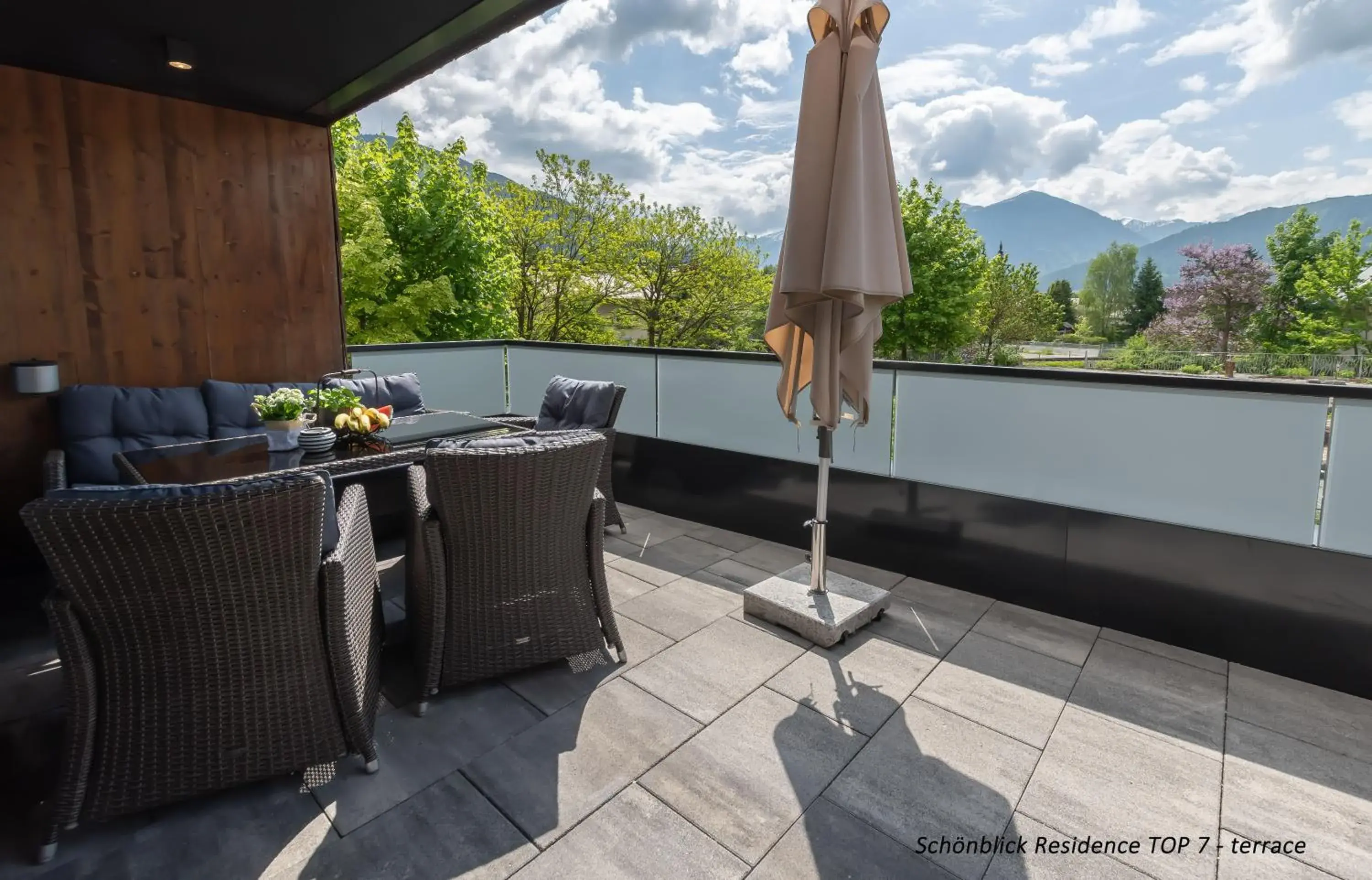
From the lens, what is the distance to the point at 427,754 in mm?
2002

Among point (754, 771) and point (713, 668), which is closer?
point (754, 771)

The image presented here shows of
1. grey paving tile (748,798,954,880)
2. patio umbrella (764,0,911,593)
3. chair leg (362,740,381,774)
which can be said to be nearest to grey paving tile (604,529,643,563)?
patio umbrella (764,0,911,593)

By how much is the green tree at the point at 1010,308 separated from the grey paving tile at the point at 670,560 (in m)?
40.1

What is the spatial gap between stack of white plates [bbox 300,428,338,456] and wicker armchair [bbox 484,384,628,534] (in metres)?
1.03

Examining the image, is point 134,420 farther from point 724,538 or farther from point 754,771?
point 754,771

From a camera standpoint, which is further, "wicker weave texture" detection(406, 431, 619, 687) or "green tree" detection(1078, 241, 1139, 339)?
"green tree" detection(1078, 241, 1139, 339)

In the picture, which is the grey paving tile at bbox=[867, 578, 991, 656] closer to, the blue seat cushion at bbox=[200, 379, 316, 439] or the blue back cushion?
the blue seat cushion at bbox=[200, 379, 316, 439]

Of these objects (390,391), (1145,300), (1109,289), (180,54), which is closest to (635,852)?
(390,391)

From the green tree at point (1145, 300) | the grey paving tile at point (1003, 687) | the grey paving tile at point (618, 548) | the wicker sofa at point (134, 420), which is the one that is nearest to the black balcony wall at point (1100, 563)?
the grey paving tile at point (1003, 687)

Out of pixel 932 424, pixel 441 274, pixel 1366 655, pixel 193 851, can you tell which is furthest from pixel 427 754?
pixel 441 274

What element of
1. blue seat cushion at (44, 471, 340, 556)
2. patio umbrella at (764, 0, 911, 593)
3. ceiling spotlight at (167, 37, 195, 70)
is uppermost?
ceiling spotlight at (167, 37, 195, 70)

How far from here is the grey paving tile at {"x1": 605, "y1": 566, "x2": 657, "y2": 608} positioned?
321 centimetres

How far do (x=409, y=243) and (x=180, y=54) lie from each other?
859 cm

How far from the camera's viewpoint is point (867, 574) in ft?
11.8
